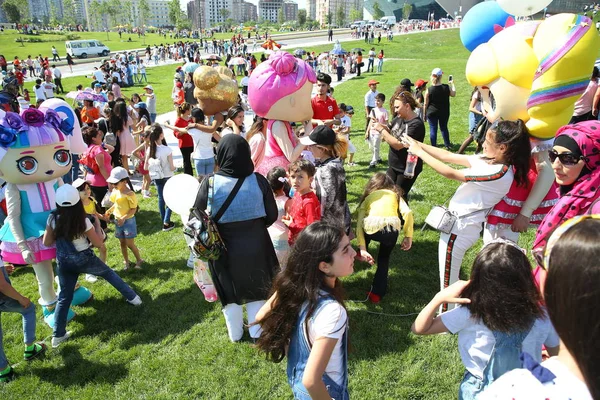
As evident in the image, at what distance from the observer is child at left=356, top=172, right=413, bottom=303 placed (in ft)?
13.7

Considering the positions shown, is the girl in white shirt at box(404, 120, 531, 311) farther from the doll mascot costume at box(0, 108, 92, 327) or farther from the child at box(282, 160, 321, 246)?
the doll mascot costume at box(0, 108, 92, 327)

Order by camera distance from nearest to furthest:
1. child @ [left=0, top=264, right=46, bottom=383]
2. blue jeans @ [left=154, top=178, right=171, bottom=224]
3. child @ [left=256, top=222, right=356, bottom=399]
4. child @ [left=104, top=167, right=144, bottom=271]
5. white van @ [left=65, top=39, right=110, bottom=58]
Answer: child @ [left=256, top=222, right=356, bottom=399], child @ [left=0, top=264, right=46, bottom=383], child @ [left=104, top=167, right=144, bottom=271], blue jeans @ [left=154, top=178, right=171, bottom=224], white van @ [left=65, top=39, right=110, bottom=58]

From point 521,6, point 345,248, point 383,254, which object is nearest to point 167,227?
point 383,254

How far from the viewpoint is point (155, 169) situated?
664 centimetres

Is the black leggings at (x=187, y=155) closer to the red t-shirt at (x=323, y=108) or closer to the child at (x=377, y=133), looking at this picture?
the red t-shirt at (x=323, y=108)

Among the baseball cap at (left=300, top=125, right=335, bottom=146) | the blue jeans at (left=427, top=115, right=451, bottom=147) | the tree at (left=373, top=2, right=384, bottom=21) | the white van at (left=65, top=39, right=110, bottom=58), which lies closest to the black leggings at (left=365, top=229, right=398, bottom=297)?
the baseball cap at (left=300, top=125, right=335, bottom=146)

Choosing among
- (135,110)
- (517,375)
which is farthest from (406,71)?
(517,375)

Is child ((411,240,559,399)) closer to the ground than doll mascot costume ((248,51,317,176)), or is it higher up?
closer to the ground

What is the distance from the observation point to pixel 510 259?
203cm

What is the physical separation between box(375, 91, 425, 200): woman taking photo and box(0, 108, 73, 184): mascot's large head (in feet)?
12.8

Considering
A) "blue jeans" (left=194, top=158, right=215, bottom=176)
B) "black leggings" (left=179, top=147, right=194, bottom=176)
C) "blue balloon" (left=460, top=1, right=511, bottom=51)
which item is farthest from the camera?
"black leggings" (left=179, top=147, right=194, bottom=176)

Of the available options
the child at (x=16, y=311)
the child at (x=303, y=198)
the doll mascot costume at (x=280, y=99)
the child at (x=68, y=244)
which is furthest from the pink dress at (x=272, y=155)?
the child at (x=16, y=311)

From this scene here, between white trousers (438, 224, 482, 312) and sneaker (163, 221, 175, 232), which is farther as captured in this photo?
sneaker (163, 221, 175, 232)

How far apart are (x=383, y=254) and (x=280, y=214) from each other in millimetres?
1219
